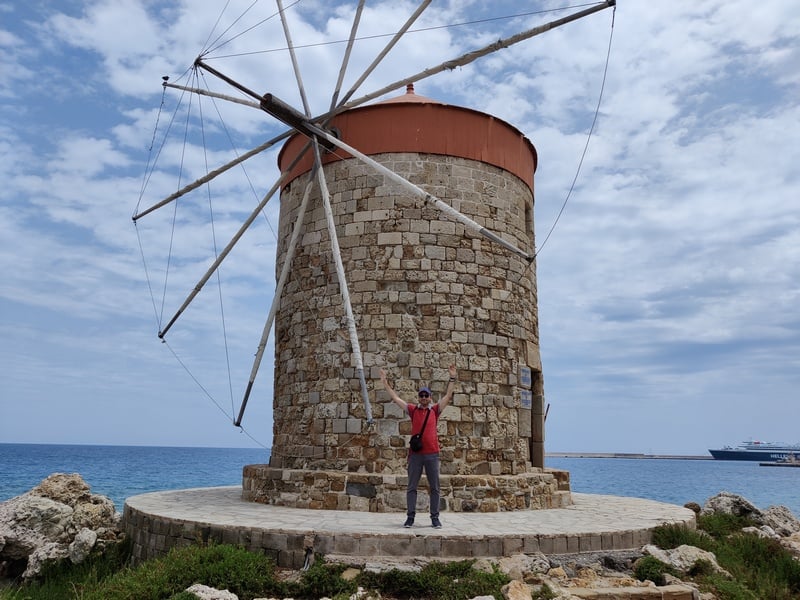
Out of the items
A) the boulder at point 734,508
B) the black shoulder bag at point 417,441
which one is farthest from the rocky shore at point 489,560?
the black shoulder bag at point 417,441

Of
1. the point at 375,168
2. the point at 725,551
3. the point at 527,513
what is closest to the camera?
the point at 725,551

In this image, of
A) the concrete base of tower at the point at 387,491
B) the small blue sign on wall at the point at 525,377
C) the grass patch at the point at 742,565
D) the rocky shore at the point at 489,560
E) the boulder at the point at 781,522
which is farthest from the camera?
the small blue sign on wall at the point at 525,377

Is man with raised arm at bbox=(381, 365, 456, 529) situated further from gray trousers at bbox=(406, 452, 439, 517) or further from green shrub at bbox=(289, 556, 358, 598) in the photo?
green shrub at bbox=(289, 556, 358, 598)

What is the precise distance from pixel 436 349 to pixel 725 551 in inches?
156

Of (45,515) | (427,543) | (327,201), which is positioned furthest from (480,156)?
(45,515)

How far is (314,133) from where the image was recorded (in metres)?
9.29

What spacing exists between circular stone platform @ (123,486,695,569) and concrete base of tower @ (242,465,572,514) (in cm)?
23

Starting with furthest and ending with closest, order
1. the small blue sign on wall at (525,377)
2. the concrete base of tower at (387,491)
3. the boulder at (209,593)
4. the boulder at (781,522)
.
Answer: the small blue sign on wall at (525,377), the boulder at (781,522), the concrete base of tower at (387,491), the boulder at (209,593)

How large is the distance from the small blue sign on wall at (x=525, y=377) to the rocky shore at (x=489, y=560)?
3.06 meters

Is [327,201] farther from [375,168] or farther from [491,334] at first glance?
[491,334]

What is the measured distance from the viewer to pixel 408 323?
8.62m

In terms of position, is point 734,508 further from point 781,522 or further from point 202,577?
point 202,577

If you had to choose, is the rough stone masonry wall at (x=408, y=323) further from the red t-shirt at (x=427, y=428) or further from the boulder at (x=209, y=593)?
the boulder at (x=209, y=593)

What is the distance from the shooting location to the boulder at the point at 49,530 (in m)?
7.70
